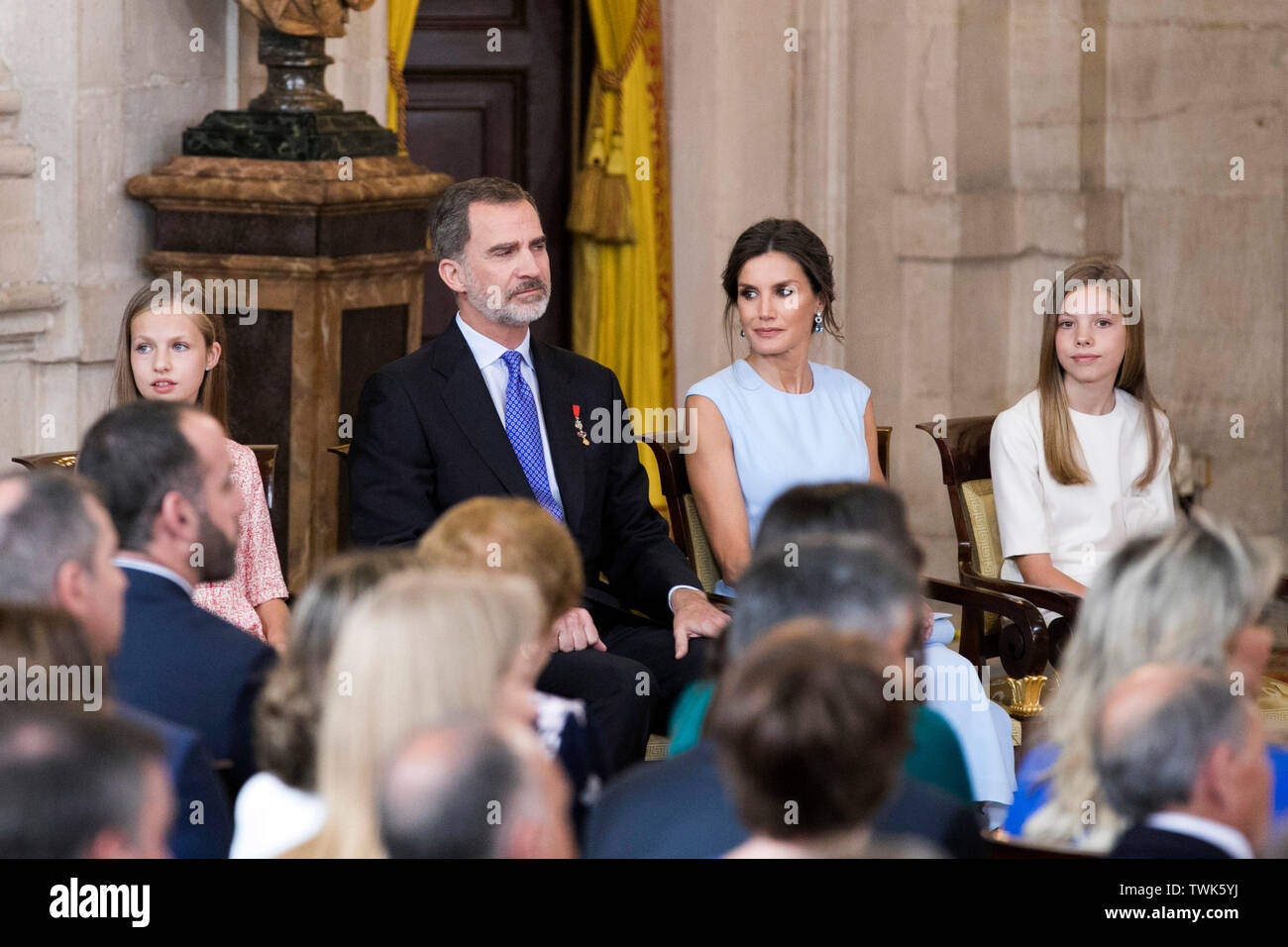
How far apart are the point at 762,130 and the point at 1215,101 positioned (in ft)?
5.57

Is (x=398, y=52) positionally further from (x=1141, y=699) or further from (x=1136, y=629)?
(x=1141, y=699)

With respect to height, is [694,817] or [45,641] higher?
[45,641]

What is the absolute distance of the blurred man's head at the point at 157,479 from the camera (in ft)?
9.23

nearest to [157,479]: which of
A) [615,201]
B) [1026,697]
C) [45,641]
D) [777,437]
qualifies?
[45,641]

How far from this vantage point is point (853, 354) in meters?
7.14

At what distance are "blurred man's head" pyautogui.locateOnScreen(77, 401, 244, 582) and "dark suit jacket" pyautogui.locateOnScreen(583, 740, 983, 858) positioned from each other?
3.15 feet

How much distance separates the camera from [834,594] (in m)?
2.30

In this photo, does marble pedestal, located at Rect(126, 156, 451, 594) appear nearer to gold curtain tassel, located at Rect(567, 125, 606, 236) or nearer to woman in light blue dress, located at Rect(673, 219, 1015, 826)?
woman in light blue dress, located at Rect(673, 219, 1015, 826)

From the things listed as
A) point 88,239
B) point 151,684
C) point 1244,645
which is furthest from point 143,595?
point 88,239

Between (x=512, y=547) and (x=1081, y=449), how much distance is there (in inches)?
81.0

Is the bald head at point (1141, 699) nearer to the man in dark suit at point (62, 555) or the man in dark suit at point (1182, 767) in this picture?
the man in dark suit at point (1182, 767)

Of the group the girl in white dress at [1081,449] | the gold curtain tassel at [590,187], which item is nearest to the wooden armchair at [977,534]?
the girl in white dress at [1081,449]

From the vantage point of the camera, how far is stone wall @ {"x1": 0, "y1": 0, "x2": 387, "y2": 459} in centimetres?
501
